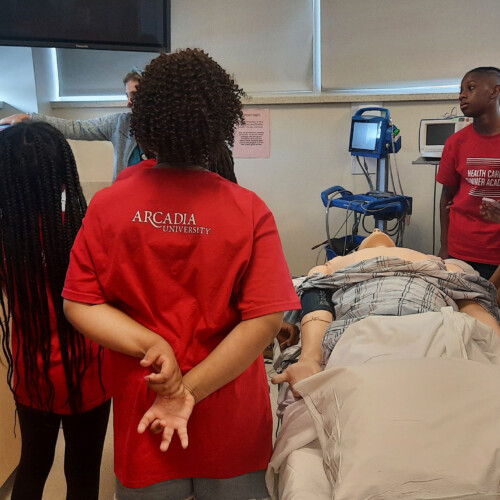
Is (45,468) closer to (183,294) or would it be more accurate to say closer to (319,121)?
(183,294)

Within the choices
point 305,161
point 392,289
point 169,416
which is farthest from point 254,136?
point 169,416

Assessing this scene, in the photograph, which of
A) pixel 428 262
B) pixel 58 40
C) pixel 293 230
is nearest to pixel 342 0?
pixel 293 230

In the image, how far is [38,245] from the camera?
112cm

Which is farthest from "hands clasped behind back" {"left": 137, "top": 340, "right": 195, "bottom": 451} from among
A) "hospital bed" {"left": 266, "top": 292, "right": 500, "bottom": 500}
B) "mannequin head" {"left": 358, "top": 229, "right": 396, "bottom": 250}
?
"mannequin head" {"left": 358, "top": 229, "right": 396, "bottom": 250}

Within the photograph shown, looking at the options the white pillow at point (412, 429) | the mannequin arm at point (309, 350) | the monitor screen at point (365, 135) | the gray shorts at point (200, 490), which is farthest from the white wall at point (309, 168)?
the gray shorts at point (200, 490)

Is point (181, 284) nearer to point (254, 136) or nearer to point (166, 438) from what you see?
point (166, 438)

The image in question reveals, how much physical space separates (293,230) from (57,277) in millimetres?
2511

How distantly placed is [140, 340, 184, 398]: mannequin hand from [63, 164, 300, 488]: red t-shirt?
6cm

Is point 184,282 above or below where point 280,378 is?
above

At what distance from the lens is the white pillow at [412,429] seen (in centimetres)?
89

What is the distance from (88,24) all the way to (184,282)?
2.49m

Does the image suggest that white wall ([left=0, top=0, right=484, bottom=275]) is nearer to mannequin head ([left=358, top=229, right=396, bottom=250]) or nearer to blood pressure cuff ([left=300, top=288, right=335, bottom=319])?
mannequin head ([left=358, top=229, right=396, bottom=250])

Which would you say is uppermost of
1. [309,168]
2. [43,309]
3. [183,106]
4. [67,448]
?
[183,106]

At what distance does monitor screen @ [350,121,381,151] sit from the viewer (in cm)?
282
